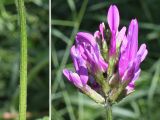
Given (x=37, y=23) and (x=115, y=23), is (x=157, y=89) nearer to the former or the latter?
(x=37, y=23)

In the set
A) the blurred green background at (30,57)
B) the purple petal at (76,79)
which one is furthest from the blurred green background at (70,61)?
the purple petal at (76,79)

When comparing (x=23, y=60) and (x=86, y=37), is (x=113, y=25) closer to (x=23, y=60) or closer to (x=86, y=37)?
(x=86, y=37)

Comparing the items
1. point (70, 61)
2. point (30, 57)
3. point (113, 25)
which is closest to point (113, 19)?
point (113, 25)

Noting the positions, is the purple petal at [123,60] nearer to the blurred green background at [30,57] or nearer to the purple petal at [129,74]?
the purple petal at [129,74]

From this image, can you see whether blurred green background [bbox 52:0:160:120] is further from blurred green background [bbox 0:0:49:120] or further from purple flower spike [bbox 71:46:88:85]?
purple flower spike [bbox 71:46:88:85]

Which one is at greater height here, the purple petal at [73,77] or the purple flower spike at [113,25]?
the purple flower spike at [113,25]
